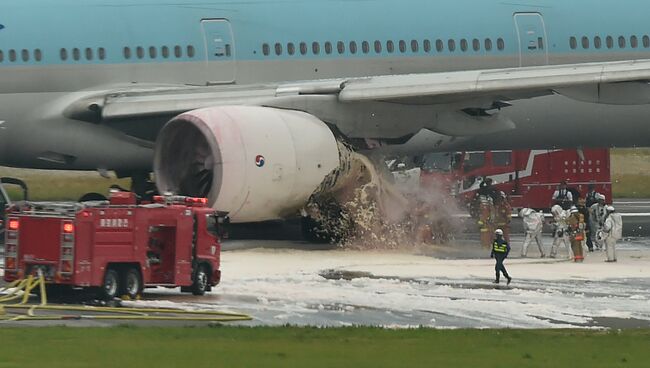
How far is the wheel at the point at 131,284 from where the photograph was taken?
19547mm

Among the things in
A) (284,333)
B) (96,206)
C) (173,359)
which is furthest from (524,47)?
(173,359)

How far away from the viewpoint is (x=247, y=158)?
24844 mm

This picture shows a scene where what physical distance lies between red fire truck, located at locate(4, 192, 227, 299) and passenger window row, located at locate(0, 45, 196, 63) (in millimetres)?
7468

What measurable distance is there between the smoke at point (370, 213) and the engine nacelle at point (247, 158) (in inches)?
29.9

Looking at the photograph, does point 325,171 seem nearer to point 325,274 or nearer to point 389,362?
point 325,274

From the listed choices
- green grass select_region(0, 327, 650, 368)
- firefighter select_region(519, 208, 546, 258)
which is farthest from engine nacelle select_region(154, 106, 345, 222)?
green grass select_region(0, 327, 650, 368)

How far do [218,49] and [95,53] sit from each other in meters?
2.28

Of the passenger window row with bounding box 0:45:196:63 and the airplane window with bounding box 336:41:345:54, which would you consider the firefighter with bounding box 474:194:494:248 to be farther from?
the passenger window row with bounding box 0:45:196:63

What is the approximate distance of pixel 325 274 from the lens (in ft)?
75.2

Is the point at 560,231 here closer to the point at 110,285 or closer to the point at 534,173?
the point at 110,285

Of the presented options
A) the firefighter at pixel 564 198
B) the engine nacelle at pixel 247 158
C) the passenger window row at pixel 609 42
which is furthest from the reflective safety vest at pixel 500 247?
the firefighter at pixel 564 198

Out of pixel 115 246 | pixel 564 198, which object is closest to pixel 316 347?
pixel 115 246

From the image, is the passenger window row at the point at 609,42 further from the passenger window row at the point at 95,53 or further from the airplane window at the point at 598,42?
the passenger window row at the point at 95,53

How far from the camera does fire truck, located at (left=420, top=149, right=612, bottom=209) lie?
40781 millimetres
